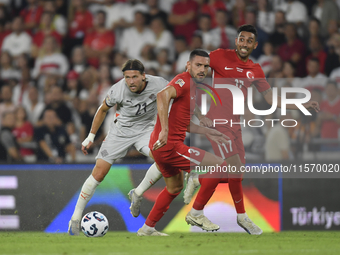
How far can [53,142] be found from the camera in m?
8.63

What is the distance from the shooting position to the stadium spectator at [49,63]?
11047 mm

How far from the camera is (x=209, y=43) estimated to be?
10.5 m

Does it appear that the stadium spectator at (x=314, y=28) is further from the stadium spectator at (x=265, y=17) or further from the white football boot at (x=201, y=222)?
the white football boot at (x=201, y=222)

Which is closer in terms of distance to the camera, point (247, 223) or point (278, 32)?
point (247, 223)

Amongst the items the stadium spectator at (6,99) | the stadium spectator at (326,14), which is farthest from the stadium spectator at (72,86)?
the stadium spectator at (326,14)

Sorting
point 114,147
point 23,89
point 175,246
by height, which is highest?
point 23,89

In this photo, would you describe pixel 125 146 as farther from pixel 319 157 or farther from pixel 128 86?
pixel 319 157

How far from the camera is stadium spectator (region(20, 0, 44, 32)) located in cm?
1215

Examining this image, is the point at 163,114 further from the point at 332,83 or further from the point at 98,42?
the point at 98,42

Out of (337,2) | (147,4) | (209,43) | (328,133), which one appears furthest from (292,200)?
(147,4)

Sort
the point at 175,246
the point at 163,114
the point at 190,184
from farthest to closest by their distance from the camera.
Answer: the point at 190,184
the point at 163,114
the point at 175,246

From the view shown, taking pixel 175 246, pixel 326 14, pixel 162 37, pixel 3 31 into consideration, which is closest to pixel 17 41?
pixel 3 31

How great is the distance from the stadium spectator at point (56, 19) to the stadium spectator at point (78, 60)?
2.97 ft

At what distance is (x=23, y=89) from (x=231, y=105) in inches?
227
